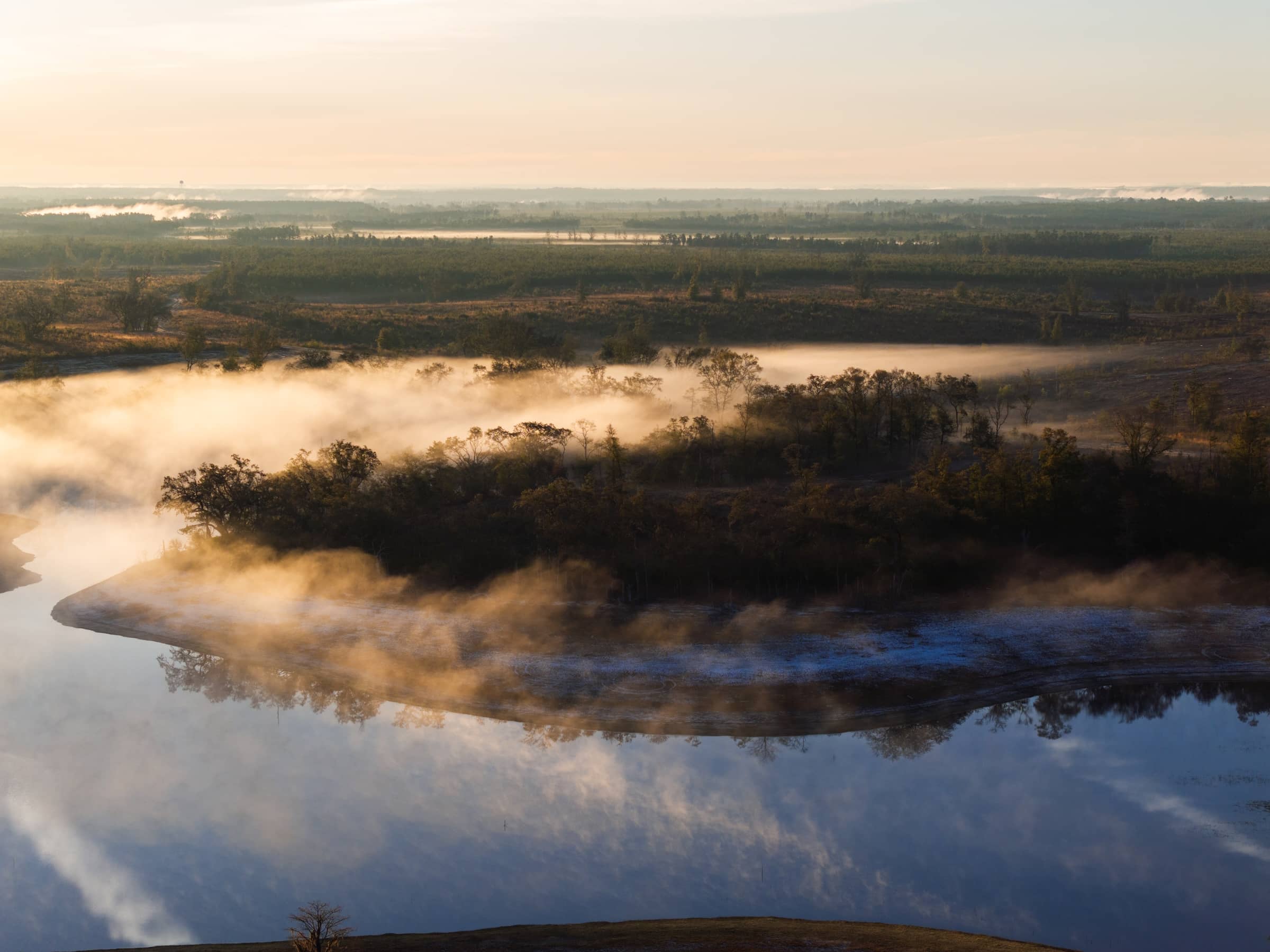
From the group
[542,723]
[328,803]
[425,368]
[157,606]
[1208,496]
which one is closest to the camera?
[328,803]

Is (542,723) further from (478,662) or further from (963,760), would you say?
(963,760)

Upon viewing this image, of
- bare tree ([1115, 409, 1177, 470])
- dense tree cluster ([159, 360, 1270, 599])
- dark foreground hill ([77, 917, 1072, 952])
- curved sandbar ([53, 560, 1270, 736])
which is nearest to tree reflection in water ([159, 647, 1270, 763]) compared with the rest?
curved sandbar ([53, 560, 1270, 736])

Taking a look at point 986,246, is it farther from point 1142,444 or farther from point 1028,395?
point 1142,444

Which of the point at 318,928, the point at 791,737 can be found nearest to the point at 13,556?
the point at 791,737

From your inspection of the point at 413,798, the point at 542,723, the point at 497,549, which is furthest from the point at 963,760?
the point at 497,549

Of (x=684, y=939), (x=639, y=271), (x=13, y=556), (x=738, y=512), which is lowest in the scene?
(x=684, y=939)

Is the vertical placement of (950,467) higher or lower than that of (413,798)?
higher
